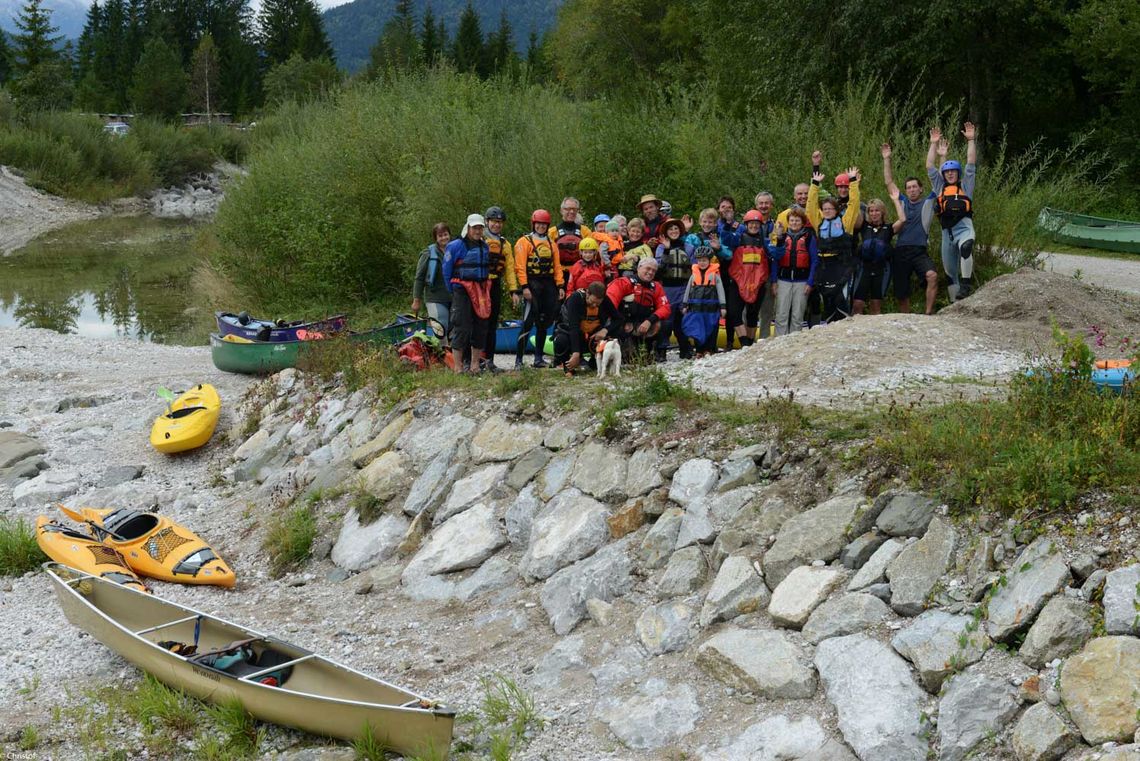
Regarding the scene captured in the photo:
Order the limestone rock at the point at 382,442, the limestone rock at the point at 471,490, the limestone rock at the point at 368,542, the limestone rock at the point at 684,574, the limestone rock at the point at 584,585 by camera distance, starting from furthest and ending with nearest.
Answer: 1. the limestone rock at the point at 382,442
2. the limestone rock at the point at 368,542
3. the limestone rock at the point at 471,490
4. the limestone rock at the point at 584,585
5. the limestone rock at the point at 684,574

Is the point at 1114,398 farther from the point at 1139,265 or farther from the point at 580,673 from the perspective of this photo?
the point at 1139,265

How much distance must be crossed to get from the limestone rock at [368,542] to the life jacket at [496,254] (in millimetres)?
2718

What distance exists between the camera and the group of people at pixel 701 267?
10.5 metres

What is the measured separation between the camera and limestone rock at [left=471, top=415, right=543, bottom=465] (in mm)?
9094

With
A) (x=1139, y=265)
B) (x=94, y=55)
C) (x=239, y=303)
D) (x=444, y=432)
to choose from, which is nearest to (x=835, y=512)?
(x=444, y=432)

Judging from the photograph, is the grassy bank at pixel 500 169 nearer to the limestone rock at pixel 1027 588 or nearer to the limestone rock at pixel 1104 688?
the limestone rock at pixel 1027 588

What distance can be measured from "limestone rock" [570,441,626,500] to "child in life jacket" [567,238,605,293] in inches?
97.2

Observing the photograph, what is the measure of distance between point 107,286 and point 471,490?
2231 cm

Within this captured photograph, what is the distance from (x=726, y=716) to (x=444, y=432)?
4.75 meters

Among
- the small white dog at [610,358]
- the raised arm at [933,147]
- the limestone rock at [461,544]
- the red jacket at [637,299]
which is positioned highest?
the raised arm at [933,147]

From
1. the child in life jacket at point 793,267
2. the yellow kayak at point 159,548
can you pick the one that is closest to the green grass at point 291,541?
the yellow kayak at point 159,548

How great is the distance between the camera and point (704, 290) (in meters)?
11.1

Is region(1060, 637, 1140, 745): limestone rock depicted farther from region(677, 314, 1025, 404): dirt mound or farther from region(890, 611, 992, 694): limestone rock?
region(677, 314, 1025, 404): dirt mound

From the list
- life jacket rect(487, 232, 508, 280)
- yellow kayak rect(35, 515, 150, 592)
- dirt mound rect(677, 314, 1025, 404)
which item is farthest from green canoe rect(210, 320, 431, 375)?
dirt mound rect(677, 314, 1025, 404)
